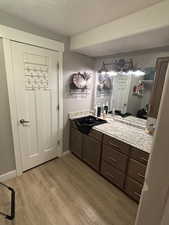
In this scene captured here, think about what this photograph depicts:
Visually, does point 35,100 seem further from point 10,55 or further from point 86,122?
point 86,122

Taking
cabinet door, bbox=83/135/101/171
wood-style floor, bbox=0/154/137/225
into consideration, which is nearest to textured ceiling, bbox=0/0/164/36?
cabinet door, bbox=83/135/101/171

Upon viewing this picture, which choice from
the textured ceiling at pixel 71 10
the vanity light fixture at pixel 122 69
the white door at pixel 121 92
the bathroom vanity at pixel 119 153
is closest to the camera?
the textured ceiling at pixel 71 10

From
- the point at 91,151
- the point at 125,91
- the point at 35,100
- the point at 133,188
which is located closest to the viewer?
the point at 133,188

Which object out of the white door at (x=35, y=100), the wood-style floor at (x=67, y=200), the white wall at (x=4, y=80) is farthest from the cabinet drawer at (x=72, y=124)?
the wood-style floor at (x=67, y=200)

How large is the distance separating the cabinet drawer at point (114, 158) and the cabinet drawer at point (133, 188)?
0.58 feet

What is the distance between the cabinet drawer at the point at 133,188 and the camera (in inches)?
64.3

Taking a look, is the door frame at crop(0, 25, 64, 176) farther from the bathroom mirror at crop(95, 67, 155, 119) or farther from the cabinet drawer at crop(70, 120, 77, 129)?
the bathroom mirror at crop(95, 67, 155, 119)

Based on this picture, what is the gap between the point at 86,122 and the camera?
8.35 feet

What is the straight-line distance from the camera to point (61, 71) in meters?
2.28

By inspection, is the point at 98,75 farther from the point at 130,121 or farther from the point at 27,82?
the point at 27,82

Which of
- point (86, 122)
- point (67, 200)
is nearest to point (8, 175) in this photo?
point (67, 200)

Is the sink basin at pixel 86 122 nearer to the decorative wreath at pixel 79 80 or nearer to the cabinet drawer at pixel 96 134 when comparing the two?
the cabinet drawer at pixel 96 134

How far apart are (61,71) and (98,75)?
2.90 ft

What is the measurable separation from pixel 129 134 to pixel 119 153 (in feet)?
1.06
